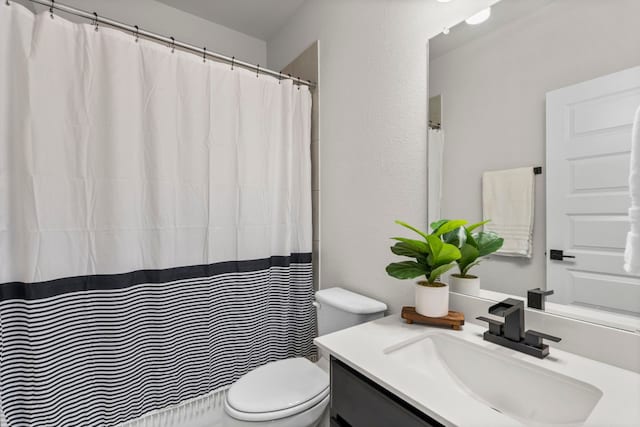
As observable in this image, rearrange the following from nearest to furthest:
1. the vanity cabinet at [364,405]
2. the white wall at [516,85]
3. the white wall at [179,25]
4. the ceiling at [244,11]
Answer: the vanity cabinet at [364,405] < the white wall at [516,85] < the white wall at [179,25] < the ceiling at [244,11]

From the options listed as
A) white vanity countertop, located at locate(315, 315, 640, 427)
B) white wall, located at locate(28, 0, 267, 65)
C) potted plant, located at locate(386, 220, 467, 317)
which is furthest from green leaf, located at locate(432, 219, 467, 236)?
white wall, located at locate(28, 0, 267, 65)

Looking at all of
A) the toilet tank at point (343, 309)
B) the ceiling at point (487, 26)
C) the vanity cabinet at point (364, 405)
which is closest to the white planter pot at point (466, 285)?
the toilet tank at point (343, 309)

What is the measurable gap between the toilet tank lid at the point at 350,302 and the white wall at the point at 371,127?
0.06 m

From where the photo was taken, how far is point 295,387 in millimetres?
1255

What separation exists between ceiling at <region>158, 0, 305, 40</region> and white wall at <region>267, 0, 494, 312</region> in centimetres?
23

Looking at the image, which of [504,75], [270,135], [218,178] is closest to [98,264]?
[218,178]

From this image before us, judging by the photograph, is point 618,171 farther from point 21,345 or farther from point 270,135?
point 21,345

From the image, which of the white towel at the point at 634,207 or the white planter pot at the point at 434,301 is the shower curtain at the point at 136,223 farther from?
the white towel at the point at 634,207

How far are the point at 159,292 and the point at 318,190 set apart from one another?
1.02 m

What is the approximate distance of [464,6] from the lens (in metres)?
1.07

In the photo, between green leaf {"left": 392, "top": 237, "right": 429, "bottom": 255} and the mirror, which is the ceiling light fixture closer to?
the mirror

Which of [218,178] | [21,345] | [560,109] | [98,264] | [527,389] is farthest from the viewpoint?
[218,178]

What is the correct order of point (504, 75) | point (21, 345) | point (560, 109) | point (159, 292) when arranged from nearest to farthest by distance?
point (560, 109) < point (504, 75) < point (21, 345) < point (159, 292)

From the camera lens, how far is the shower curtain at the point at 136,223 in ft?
3.65
